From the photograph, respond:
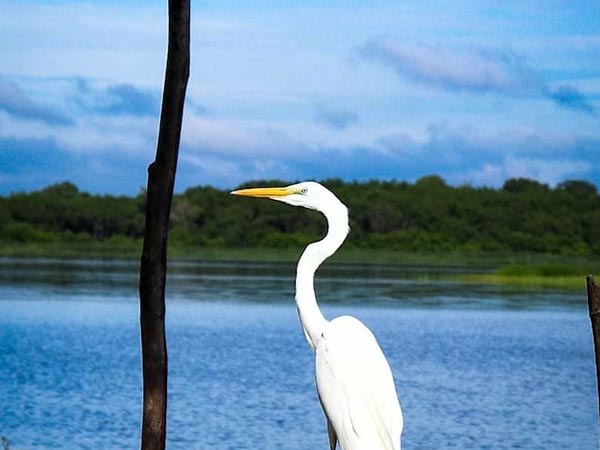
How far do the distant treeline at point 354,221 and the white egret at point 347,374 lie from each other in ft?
142

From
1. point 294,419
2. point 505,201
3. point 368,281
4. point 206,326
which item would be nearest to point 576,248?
point 505,201

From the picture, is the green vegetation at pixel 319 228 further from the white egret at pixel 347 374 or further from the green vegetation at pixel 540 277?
the white egret at pixel 347 374

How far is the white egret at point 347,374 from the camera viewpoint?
5844 mm

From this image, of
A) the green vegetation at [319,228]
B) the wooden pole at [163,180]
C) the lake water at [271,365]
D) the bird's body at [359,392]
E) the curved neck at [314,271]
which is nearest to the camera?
the wooden pole at [163,180]

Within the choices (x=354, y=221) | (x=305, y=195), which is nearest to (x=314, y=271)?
(x=305, y=195)

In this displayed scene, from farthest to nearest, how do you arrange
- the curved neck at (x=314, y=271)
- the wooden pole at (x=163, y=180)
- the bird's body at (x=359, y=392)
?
the curved neck at (x=314, y=271), the bird's body at (x=359, y=392), the wooden pole at (x=163, y=180)

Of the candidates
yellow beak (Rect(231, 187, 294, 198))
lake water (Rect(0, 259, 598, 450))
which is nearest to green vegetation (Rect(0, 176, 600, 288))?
lake water (Rect(0, 259, 598, 450))

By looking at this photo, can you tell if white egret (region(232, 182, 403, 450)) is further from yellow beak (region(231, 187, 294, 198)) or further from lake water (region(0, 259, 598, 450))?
lake water (region(0, 259, 598, 450))

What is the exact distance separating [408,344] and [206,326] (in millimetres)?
3647

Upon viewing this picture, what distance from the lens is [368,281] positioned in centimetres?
3438

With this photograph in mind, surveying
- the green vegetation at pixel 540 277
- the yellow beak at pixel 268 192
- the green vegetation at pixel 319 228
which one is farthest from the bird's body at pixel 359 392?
the green vegetation at pixel 319 228

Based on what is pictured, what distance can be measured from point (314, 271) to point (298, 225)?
45.6 meters

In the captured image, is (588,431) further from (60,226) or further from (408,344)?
(60,226)

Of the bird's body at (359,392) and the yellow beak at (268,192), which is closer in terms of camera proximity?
the bird's body at (359,392)
